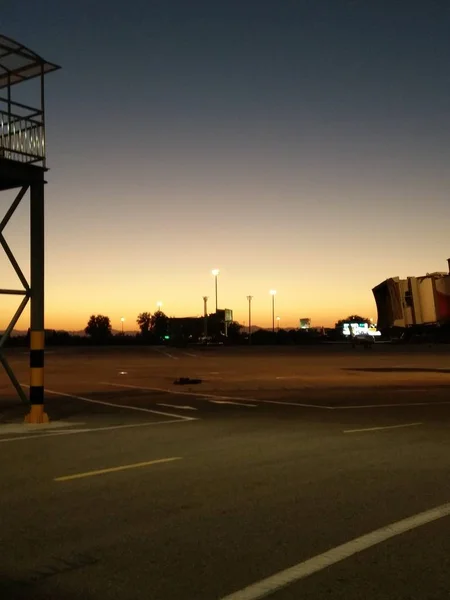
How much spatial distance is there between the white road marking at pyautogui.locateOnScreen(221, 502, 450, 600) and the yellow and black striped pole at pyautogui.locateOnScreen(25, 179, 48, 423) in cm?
920

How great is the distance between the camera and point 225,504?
309 inches

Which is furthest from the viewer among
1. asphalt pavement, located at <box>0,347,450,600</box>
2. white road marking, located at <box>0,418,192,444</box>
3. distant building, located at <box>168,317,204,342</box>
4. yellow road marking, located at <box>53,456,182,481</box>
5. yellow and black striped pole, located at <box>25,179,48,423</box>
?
distant building, located at <box>168,317,204,342</box>

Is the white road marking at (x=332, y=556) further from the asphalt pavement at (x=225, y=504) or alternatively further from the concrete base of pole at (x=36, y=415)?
the concrete base of pole at (x=36, y=415)

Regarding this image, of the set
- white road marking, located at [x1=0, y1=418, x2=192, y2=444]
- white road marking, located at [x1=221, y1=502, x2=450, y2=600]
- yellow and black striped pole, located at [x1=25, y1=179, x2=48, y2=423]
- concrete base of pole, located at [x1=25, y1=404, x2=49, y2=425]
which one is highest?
yellow and black striped pole, located at [x1=25, y1=179, x2=48, y2=423]

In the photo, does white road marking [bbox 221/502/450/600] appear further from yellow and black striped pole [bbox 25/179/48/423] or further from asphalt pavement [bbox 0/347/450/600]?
yellow and black striped pole [bbox 25/179/48/423]

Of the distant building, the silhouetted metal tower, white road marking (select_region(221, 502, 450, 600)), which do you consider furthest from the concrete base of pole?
the distant building

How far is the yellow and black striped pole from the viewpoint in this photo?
14.8 m

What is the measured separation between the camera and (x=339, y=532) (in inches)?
266

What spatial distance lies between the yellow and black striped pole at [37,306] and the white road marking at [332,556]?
920 centimetres

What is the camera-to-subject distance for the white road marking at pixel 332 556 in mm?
5272

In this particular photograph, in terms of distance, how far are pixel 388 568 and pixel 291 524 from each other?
1414mm

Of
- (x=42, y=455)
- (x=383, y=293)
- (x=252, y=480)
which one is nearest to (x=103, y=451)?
(x=42, y=455)

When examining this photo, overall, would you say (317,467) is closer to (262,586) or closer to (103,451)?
(103,451)

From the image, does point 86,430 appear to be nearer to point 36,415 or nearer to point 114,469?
point 36,415
